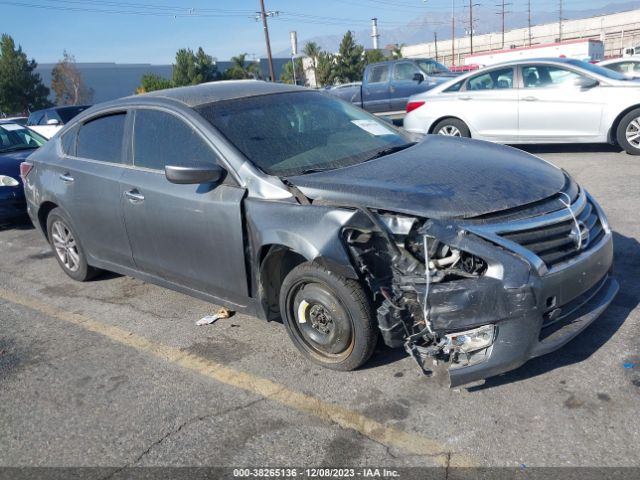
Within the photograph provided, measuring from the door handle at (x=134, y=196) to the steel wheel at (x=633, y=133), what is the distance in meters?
7.17

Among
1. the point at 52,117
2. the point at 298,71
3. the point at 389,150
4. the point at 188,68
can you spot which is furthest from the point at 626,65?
the point at 298,71

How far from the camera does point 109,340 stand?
14.1 ft

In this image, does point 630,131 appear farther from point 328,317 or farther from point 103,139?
point 103,139

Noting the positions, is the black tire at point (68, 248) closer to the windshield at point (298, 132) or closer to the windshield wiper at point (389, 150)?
the windshield at point (298, 132)

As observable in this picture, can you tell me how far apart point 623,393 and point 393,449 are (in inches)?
49.4

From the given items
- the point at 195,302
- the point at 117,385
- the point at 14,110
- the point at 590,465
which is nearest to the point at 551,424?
the point at 590,465

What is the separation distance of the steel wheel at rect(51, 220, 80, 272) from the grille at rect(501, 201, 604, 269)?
4.13 metres

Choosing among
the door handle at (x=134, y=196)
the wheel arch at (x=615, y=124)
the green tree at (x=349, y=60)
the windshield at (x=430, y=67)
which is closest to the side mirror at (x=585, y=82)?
the wheel arch at (x=615, y=124)

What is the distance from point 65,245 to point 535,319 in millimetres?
4500

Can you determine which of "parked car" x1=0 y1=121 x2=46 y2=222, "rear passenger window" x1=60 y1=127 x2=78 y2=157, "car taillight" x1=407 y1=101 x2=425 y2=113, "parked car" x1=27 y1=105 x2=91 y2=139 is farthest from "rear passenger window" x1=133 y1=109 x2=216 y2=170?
"parked car" x1=27 y1=105 x2=91 y2=139

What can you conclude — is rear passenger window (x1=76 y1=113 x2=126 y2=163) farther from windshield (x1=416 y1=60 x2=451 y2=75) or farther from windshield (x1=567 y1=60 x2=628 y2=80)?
windshield (x1=416 y1=60 x2=451 y2=75)

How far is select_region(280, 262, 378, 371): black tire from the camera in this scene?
3.19m

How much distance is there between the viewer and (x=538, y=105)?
8789 mm

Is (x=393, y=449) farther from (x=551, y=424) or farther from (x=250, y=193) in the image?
(x=250, y=193)
